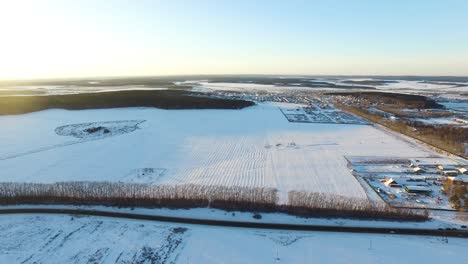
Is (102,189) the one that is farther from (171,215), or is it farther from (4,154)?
(4,154)

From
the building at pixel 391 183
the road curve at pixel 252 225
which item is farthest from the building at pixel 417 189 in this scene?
the road curve at pixel 252 225

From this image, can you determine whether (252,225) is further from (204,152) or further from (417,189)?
(204,152)

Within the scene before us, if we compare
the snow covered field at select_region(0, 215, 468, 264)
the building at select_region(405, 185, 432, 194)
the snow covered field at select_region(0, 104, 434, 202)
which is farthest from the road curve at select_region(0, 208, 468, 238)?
the building at select_region(405, 185, 432, 194)

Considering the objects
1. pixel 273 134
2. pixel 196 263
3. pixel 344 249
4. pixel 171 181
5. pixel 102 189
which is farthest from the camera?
pixel 273 134

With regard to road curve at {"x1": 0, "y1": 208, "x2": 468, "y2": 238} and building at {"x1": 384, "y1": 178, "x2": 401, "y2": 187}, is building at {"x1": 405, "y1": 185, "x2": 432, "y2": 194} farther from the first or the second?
road curve at {"x1": 0, "y1": 208, "x2": 468, "y2": 238}

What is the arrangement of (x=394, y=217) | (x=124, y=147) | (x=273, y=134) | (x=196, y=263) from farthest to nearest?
(x=273, y=134), (x=124, y=147), (x=394, y=217), (x=196, y=263)

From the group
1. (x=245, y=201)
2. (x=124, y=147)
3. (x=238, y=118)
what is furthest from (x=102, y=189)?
(x=238, y=118)

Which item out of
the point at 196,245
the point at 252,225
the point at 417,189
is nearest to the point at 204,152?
the point at 252,225
